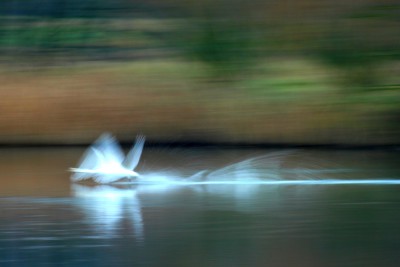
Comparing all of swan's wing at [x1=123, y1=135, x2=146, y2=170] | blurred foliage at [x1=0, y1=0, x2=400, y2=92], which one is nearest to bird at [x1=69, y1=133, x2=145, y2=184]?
swan's wing at [x1=123, y1=135, x2=146, y2=170]

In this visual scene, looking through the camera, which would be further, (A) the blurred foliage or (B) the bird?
(A) the blurred foliage

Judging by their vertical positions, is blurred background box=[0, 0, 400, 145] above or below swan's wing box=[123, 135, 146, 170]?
above

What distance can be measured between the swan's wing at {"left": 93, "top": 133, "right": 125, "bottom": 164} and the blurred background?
0.10m

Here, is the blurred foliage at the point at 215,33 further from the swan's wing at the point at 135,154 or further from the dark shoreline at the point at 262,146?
the swan's wing at the point at 135,154

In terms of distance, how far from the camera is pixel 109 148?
9141mm

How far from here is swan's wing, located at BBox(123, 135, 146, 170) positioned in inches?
325

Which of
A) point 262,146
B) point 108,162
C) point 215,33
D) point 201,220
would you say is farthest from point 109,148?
point 201,220

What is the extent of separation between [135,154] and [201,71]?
1427mm

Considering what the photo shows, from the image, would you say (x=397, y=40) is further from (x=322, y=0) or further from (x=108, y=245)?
(x=108, y=245)

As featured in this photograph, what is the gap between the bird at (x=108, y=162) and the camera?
745 centimetres

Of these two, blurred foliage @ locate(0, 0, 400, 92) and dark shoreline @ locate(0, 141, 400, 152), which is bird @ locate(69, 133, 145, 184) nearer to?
dark shoreline @ locate(0, 141, 400, 152)

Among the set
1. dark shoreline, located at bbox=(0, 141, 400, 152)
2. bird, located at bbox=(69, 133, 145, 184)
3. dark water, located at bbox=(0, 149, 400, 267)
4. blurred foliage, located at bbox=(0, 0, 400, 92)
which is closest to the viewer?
dark water, located at bbox=(0, 149, 400, 267)

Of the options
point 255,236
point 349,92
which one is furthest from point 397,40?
point 255,236

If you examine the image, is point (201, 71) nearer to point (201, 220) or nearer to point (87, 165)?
point (87, 165)
